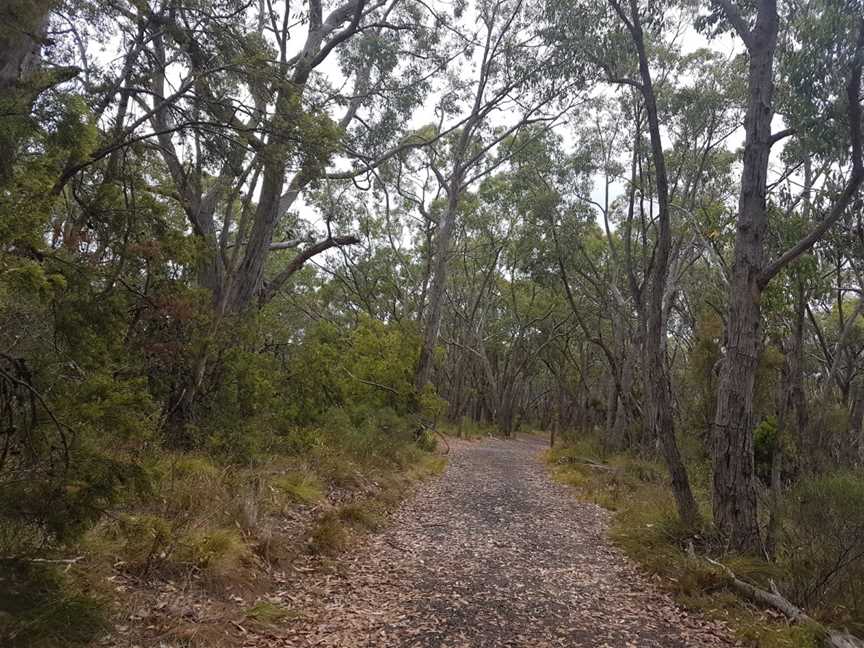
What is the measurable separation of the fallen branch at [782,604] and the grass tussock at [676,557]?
0.07m

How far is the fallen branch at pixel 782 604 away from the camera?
398 cm

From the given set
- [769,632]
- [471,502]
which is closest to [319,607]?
[769,632]

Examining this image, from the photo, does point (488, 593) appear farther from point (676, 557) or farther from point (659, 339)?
point (659, 339)

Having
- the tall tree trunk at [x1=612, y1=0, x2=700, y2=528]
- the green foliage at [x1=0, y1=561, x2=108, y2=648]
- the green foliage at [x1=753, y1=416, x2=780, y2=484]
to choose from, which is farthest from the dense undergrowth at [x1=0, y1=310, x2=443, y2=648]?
the green foliage at [x1=753, y1=416, x2=780, y2=484]

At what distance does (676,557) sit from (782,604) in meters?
1.32

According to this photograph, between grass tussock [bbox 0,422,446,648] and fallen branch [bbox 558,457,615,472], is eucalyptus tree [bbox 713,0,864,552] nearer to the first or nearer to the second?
grass tussock [bbox 0,422,446,648]

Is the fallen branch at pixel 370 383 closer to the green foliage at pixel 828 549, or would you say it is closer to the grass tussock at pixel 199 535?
the grass tussock at pixel 199 535

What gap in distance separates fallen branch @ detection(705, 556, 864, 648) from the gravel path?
52 centimetres

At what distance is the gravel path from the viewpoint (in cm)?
425

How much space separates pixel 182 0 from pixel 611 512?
9009 mm

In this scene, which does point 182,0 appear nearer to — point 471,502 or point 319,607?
point 319,607

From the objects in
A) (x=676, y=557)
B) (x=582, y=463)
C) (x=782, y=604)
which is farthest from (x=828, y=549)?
Result: (x=582, y=463)

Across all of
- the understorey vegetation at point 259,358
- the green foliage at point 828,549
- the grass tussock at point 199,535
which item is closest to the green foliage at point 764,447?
the understorey vegetation at point 259,358

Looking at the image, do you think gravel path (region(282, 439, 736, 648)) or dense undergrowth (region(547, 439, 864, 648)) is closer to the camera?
gravel path (region(282, 439, 736, 648))
